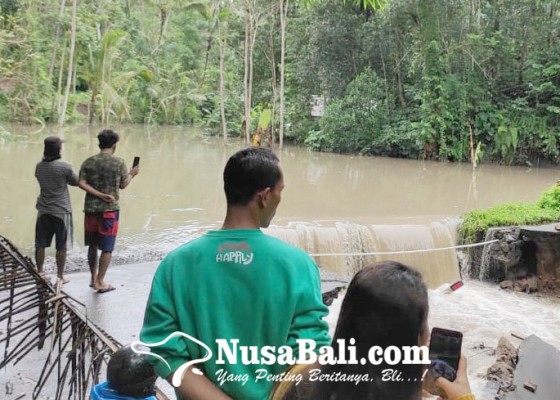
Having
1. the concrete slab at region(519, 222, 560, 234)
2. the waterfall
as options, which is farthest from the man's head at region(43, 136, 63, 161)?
the concrete slab at region(519, 222, 560, 234)

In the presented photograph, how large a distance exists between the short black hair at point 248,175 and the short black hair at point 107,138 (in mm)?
3657

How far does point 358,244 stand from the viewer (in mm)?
9336

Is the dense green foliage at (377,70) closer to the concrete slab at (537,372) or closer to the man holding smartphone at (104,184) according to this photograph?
the man holding smartphone at (104,184)

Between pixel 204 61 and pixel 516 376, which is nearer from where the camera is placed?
pixel 516 376

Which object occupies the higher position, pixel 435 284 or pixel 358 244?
pixel 358 244

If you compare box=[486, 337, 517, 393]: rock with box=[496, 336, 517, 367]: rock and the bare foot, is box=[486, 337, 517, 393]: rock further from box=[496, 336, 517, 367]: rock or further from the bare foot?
the bare foot

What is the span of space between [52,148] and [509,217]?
724cm

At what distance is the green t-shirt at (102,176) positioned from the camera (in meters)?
5.19

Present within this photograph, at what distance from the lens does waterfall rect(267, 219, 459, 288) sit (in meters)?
9.05

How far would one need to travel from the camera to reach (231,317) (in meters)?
1.54

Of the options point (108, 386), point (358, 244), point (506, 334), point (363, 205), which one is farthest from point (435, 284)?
point (108, 386)

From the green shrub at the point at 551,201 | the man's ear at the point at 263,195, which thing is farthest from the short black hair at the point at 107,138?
the green shrub at the point at 551,201

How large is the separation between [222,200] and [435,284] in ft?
18.9

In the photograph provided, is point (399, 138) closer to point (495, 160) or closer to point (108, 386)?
point (495, 160)
